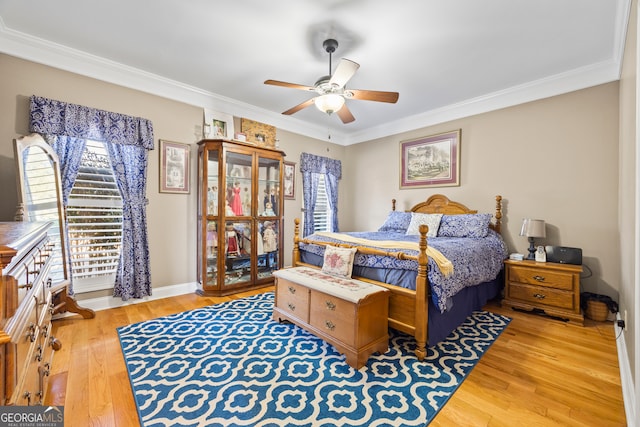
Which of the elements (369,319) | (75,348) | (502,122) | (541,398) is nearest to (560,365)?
(541,398)

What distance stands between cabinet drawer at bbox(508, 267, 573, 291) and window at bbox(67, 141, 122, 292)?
480 centimetres

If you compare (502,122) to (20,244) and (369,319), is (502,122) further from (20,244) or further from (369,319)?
(20,244)

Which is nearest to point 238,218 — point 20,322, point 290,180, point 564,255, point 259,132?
point 290,180

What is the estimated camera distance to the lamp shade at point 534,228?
3285 mm

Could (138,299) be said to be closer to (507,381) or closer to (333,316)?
(333,316)

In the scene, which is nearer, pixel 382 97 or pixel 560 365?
pixel 560 365

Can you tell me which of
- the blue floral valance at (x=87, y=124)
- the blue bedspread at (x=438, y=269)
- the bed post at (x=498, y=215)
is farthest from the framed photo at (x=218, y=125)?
the bed post at (x=498, y=215)

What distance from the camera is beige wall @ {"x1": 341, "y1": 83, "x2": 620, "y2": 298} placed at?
10.2 feet

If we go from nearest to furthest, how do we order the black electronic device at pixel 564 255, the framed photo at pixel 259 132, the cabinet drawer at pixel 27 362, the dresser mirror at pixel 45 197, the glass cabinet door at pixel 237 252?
1. the cabinet drawer at pixel 27 362
2. the dresser mirror at pixel 45 197
3. the black electronic device at pixel 564 255
4. the glass cabinet door at pixel 237 252
5. the framed photo at pixel 259 132

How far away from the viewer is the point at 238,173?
4.03m

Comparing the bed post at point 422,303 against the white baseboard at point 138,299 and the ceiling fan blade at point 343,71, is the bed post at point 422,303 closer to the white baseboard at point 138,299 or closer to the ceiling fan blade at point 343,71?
the ceiling fan blade at point 343,71

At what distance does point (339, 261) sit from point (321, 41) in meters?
2.19

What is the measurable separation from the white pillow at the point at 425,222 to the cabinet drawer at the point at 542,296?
3.69ft

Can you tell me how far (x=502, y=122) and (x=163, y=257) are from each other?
16.5 feet
